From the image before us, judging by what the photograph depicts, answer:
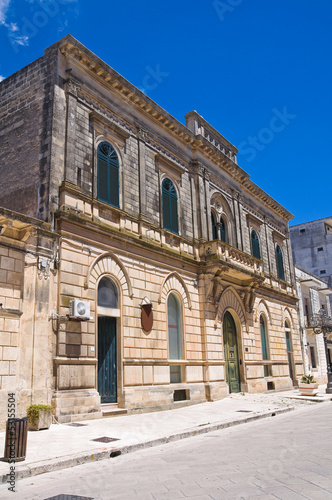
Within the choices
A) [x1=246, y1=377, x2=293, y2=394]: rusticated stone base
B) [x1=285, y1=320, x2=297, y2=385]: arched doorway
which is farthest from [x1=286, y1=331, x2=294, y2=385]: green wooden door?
[x1=246, y1=377, x2=293, y2=394]: rusticated stone base

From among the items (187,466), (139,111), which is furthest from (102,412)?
(139,111)

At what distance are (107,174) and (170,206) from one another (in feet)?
13.1

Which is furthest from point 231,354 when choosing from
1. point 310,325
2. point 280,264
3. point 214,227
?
point 310,325

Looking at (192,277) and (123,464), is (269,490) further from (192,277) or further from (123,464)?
(192,277)

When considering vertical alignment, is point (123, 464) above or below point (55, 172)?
below

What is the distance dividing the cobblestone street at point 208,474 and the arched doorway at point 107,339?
16.0 feet

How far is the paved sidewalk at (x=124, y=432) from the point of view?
302 inches

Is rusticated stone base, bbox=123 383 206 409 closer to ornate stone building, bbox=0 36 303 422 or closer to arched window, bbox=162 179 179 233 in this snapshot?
ornate stone building, bbox=0 36 303 422

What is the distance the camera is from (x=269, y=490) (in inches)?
216

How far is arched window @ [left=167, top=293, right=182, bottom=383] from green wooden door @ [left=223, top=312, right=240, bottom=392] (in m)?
3.76

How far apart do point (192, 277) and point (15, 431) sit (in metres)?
12.6

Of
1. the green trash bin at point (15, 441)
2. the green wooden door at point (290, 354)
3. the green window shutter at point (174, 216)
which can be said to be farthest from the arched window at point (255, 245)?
the green trash bin at point (15, 441)

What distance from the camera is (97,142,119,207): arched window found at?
614 inches

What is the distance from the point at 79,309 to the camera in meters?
13.0
